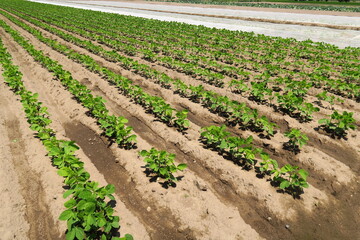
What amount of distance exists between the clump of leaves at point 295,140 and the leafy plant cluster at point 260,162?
2.08 ft

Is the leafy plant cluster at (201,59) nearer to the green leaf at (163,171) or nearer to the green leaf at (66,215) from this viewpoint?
the green leaf at (163,171)

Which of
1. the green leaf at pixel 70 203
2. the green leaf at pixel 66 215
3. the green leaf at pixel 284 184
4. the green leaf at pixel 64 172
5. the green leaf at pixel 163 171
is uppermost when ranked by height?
the green leaf at pixel 70 203

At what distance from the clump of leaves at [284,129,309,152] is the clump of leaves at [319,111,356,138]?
3.36ft

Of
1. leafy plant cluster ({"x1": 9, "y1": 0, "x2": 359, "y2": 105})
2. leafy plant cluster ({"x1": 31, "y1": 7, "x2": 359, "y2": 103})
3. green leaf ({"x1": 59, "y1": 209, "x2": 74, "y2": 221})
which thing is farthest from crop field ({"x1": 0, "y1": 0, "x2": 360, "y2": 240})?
leafy plant cluster ({"x1": 9, "y1": 0, "x2": 359, "y2": 105})

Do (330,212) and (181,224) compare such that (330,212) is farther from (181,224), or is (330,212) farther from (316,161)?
(181,224)

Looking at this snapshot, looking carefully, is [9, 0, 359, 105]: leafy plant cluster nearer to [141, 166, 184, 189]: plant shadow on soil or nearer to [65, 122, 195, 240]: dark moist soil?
[65, 122, 195, 240]: dark moist soil

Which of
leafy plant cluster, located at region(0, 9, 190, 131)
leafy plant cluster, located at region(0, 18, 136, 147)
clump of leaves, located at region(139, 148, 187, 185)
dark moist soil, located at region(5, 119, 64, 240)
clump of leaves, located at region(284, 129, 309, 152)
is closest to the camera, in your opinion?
dark moist soil, located at region(5, 119, 64, 240)

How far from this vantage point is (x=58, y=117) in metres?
6.97

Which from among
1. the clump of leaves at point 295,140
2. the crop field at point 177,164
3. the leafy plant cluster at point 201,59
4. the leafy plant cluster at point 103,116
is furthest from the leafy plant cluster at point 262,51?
the leafy plant cluster at point 103,116

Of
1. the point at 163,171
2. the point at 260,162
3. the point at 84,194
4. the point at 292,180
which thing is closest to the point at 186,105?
the point at 260,162

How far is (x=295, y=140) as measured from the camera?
18.1 ft

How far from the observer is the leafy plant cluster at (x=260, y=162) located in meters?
4.19

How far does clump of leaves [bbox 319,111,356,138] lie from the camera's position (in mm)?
5790

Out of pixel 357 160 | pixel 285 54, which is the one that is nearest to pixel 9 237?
pixel 357 160
